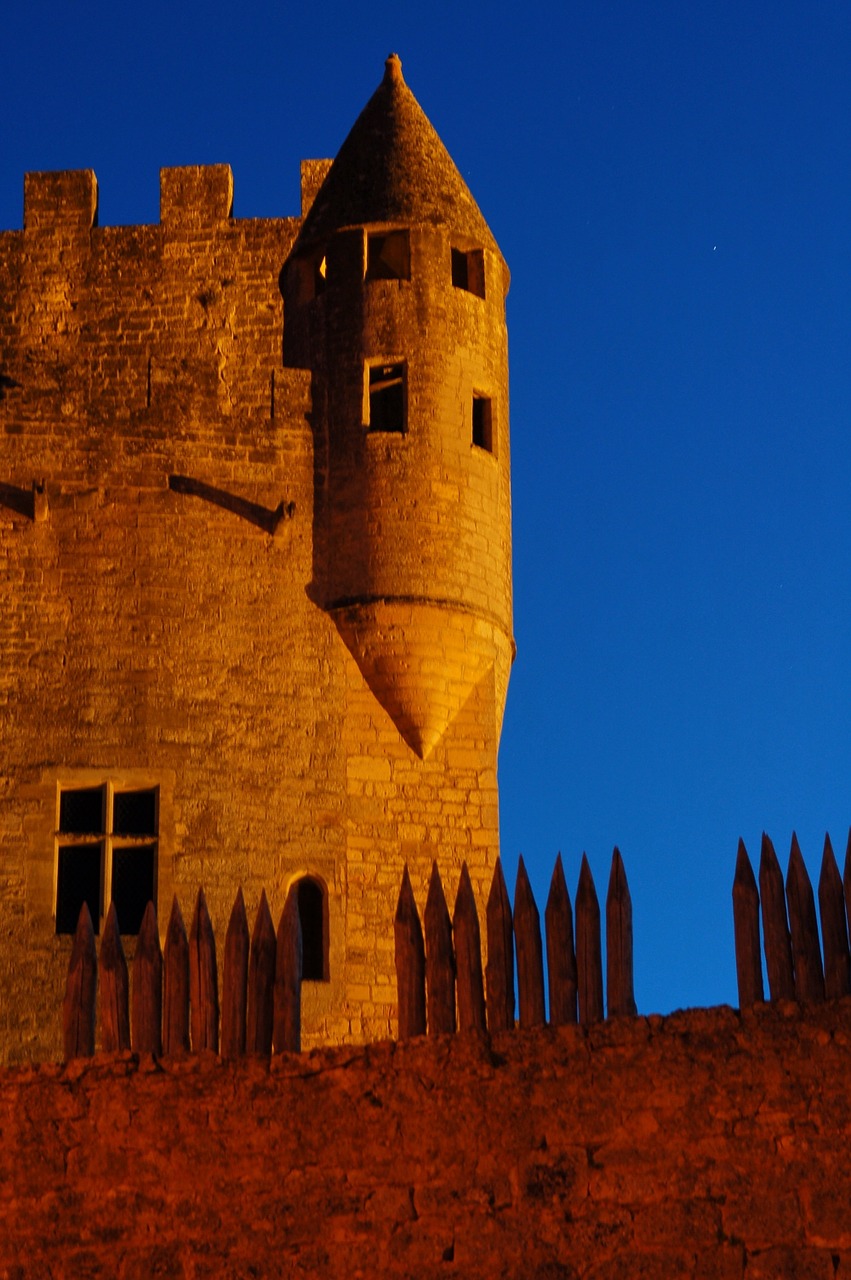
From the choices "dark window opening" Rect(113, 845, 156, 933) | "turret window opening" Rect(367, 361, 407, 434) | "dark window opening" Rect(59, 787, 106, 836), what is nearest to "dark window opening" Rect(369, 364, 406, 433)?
"turret window opening" Rect(367, 361, 407, 434)

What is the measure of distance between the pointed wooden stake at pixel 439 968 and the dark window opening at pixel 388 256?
928cm

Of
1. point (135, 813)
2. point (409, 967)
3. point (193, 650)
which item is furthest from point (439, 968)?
point (193, 650)

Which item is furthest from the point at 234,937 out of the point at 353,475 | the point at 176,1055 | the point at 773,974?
the point at 353,475

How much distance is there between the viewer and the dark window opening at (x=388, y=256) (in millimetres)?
20766

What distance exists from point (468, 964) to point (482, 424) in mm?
9189

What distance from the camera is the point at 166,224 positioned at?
21.3 m

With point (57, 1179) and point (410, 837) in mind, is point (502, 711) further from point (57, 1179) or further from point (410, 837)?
point (57, 1179)

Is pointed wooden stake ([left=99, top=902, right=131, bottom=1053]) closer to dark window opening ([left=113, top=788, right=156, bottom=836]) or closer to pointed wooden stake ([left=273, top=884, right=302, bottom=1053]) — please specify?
pointed wooden stake ([left=273, top=884, right=302, bottom=1053])

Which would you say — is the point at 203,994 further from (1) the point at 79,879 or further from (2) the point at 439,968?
(1) the point at 79,879

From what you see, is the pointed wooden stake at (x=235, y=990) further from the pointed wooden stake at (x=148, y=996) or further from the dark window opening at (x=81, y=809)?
the dark window opening at (x=81, y=809)

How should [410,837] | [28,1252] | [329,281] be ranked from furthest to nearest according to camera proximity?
1. [329,281]
2. [410,837]
3. [28,1252]

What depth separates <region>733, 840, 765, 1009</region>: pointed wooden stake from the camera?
11.9 metres

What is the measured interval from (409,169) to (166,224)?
204 centimetres

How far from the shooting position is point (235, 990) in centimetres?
1214
